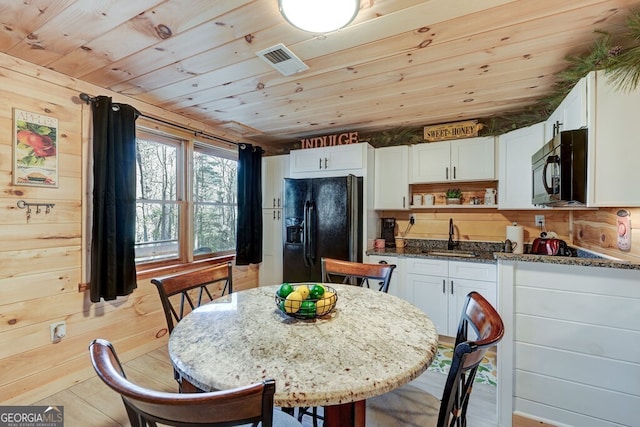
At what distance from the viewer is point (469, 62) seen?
5.98 ft

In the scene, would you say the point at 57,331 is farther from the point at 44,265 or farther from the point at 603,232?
the point at 603,232

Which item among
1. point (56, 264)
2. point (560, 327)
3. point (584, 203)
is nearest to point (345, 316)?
point (560, 327)

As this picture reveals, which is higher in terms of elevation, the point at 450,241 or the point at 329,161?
the point at 329,161

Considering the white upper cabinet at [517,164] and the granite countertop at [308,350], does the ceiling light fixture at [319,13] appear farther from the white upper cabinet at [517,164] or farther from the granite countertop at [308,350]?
the white upper cabinet at [517,164]

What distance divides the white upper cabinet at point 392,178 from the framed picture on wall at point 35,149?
2847 mm

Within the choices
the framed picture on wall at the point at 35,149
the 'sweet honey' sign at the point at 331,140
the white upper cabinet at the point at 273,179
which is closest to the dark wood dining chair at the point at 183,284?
the framed picture on wall at the point at 35,149

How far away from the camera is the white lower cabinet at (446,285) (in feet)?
8.57

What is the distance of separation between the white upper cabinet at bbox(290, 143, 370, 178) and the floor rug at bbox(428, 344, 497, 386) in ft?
6.30

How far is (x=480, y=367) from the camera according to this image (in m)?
2.41

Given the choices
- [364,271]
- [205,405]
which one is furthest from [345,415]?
[364,271]

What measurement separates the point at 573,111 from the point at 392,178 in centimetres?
173

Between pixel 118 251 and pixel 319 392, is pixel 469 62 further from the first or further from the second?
pixel 118 251

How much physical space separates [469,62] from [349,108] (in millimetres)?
1082

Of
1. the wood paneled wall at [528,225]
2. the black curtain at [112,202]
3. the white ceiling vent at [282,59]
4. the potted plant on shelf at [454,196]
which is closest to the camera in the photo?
the white ceiling vent at [282,59]
